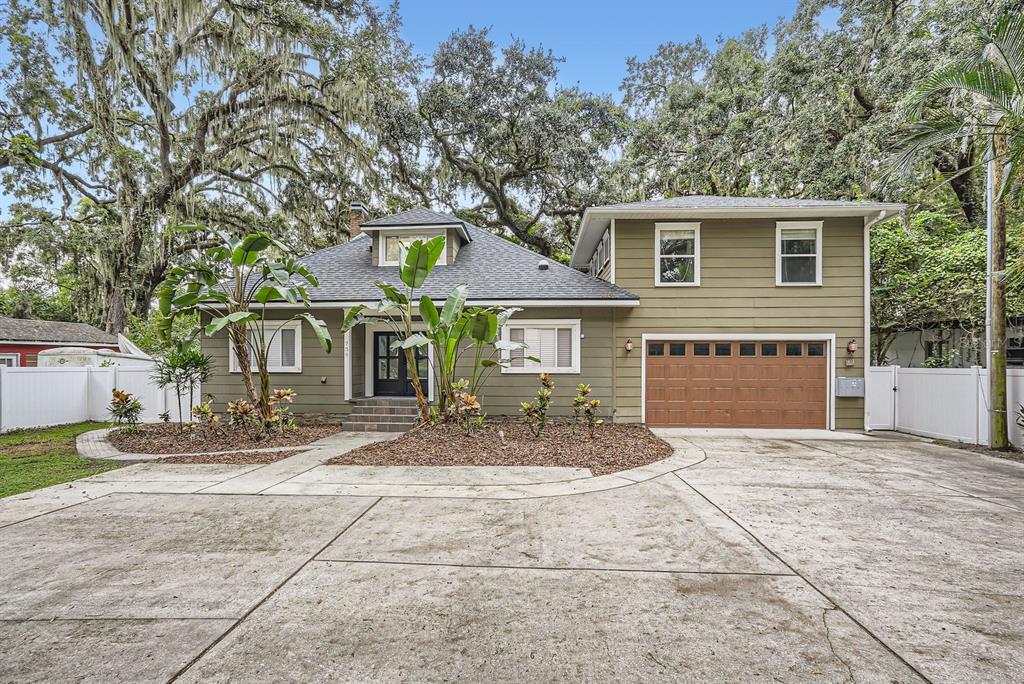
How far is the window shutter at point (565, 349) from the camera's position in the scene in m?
10.3

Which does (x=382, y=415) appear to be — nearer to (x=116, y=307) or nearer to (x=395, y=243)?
(x=395, y=243)

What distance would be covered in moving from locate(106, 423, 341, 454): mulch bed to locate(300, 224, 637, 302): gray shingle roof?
3.16m

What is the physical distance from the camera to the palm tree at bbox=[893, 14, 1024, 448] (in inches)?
224

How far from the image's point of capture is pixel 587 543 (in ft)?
12.6

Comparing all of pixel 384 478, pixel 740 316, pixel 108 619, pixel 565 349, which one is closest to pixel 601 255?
pixel 565 349

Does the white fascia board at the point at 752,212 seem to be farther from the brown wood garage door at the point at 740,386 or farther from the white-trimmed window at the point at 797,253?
the brown wood garage door at the point at 740,386

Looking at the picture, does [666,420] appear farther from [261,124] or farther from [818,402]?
[261,124]

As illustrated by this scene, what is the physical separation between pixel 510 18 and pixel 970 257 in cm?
1482

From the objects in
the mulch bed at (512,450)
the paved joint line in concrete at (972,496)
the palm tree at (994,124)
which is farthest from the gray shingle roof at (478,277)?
the paved joint line in concrete at (972,496)

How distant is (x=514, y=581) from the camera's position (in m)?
3.19

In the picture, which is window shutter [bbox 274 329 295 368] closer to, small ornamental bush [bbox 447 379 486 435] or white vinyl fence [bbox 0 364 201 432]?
white vinyl fence [bbox 0 364 201 432]

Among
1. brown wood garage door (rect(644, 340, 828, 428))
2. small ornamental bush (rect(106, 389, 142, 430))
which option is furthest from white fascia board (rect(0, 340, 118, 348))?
brown wood garage door (rect(644, 340, 828, 428))

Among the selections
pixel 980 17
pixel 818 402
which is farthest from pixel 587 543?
pixel 980 17

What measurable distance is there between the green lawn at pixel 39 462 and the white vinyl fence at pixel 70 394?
0.73m
